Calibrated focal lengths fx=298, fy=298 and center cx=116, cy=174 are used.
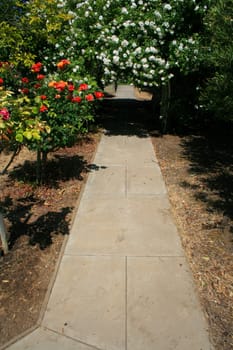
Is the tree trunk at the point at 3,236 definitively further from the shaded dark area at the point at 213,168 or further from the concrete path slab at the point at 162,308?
the shaded dark area at the point at 213,168

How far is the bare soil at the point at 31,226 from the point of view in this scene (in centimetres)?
292

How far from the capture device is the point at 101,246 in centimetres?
381

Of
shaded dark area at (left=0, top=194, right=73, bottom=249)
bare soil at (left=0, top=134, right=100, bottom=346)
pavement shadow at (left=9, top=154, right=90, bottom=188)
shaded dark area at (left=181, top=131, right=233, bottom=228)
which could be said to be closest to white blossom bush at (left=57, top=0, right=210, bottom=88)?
shaded dark area at (left=181, top=131, right=233, bottom=228)

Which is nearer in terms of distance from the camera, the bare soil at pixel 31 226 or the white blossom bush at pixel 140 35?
the bare soil at pixel 31 226

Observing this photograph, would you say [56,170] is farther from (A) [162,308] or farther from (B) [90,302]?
(A) [162,308]

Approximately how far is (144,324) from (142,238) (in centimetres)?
136

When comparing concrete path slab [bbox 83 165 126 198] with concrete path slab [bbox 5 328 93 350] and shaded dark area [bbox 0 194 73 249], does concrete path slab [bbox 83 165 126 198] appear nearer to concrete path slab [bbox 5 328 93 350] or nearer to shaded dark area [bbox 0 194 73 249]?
shaded dark area [bbox 0 194 73 249]

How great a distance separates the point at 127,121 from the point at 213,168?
510 cm

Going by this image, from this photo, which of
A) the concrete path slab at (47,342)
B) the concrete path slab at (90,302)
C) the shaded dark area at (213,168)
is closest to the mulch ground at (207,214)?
the shaded dark area at (213,168)

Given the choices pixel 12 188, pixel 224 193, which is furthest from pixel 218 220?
pixel 12 188

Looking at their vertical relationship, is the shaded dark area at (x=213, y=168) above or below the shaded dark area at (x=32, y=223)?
above

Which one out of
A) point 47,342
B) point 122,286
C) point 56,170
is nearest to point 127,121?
point 56,170

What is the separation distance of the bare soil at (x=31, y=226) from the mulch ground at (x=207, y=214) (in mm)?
1663

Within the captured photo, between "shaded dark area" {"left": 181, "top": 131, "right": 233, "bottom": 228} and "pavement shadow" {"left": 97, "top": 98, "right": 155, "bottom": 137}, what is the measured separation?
1725 mm
